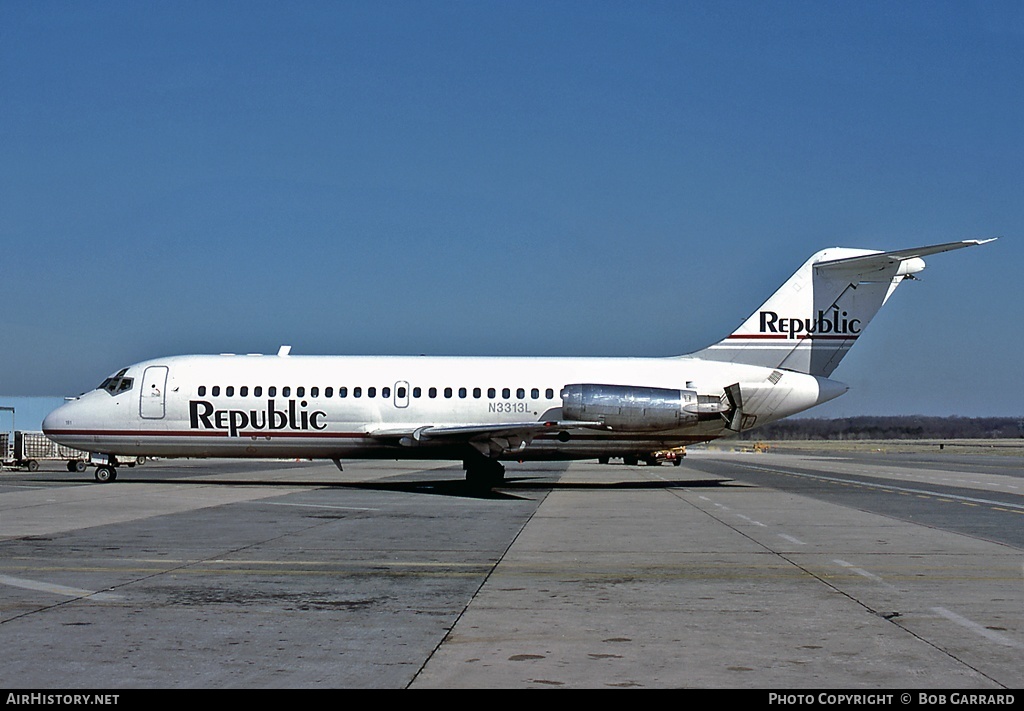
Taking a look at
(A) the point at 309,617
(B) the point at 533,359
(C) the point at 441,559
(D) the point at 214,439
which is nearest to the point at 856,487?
(B) the point at 533,359

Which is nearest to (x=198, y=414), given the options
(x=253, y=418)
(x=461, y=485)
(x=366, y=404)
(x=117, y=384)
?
(x=253, y=418)

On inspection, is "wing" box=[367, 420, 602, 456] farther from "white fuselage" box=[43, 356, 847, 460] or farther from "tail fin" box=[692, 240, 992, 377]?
"tail fin" box=[692, 240, 992, 377]

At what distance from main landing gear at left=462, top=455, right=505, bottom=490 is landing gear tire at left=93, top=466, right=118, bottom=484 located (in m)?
10.8

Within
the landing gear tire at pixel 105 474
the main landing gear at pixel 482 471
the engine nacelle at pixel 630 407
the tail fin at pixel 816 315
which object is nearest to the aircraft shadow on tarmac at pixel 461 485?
the main landing gear at pixel 482 471

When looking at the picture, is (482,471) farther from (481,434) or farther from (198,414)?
(198,414)

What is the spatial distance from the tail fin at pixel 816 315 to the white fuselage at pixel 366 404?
2.12ft

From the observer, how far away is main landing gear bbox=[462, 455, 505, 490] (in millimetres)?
29016

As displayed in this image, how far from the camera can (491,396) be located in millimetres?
29109

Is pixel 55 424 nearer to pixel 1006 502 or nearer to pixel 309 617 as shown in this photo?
pixel 309 617

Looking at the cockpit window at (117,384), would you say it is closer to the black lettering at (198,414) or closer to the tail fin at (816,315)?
the black lettering at (198,414)

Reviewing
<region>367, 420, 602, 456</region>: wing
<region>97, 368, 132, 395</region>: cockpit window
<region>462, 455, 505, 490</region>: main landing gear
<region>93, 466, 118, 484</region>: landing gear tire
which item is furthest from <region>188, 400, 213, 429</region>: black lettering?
<region>462, 455, 505, 490</region>: main landing gear

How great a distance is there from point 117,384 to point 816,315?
20132 millimetres

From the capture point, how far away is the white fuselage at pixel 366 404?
94.3 feet

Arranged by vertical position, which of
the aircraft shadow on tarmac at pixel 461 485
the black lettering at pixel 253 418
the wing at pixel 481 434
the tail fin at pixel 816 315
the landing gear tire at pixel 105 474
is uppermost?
the tail fin at pixel 816 315
